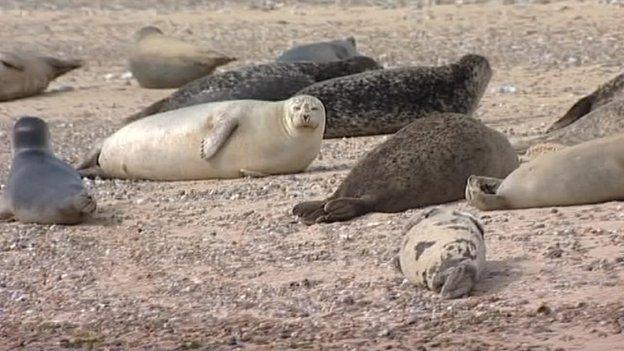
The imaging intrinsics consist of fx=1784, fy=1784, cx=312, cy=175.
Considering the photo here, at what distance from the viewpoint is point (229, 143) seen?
9469 millimetres

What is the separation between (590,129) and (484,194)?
79.8 inches

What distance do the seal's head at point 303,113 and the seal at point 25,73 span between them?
486cm

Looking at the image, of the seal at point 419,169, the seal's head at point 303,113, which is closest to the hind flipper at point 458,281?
the seal at point 419,169

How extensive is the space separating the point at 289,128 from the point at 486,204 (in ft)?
6.54

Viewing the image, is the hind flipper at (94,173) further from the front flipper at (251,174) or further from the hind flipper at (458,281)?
the hind flipper at (458,281)

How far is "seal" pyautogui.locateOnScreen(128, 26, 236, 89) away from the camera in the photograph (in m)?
14.1

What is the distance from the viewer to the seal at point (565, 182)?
7.57 metres

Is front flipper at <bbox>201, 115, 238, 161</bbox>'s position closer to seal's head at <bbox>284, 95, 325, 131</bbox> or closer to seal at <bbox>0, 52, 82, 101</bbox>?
seal's head at <bbox>284, 95, 325, 131</bbox>

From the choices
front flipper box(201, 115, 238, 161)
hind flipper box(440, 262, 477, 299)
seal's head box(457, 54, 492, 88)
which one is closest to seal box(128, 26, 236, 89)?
seal's head box(457, 54, 492, 88)

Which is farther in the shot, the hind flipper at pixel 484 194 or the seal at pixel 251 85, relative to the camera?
the seal at pixel 251 85

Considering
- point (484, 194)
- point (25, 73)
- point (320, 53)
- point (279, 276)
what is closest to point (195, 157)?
point (484, 194)

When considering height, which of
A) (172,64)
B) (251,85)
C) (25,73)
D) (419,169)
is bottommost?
(25,73)

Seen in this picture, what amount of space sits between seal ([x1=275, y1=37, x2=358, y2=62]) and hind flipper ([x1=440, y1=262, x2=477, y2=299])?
7.26 m

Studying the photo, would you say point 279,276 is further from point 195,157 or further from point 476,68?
point 476,68
